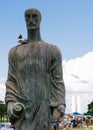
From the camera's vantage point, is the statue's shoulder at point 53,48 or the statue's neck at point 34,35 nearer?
the statue's shoulder at point 53,48

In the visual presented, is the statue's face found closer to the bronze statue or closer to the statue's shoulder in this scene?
the bronze statue

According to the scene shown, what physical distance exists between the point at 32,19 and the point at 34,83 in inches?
46.8

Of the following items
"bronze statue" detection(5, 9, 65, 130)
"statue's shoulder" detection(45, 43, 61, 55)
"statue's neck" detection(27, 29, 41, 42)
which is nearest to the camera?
"bronze statue" detection(5, 9, 65, 130)

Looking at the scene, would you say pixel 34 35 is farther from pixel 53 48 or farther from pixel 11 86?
pixel 11 86

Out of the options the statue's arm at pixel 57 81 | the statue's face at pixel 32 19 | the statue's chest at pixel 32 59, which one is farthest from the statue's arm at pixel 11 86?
the statue's arm at pixel 57 81

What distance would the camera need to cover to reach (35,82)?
7867mm

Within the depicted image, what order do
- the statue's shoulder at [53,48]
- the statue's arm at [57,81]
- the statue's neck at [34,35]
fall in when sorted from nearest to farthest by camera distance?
the statue's arm at [57,81]
the statue's shoulder at [53,48]
the statue's neck at [34,35]

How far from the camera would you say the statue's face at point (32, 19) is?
8.12 metres

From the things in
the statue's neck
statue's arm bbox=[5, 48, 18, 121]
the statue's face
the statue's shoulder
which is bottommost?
statue's arm bbox=[5, 48, 18, 121]

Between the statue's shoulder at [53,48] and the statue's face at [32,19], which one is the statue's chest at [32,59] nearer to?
the statue's shoulder at [53,48]

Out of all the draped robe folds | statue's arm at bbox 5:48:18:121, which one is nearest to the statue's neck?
the draped robe folds

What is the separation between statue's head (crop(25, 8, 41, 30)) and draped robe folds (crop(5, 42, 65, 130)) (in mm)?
334

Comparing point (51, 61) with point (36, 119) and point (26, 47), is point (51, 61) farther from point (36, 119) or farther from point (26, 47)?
point (36, 119)

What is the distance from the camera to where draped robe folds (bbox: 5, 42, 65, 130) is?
7.80 m
